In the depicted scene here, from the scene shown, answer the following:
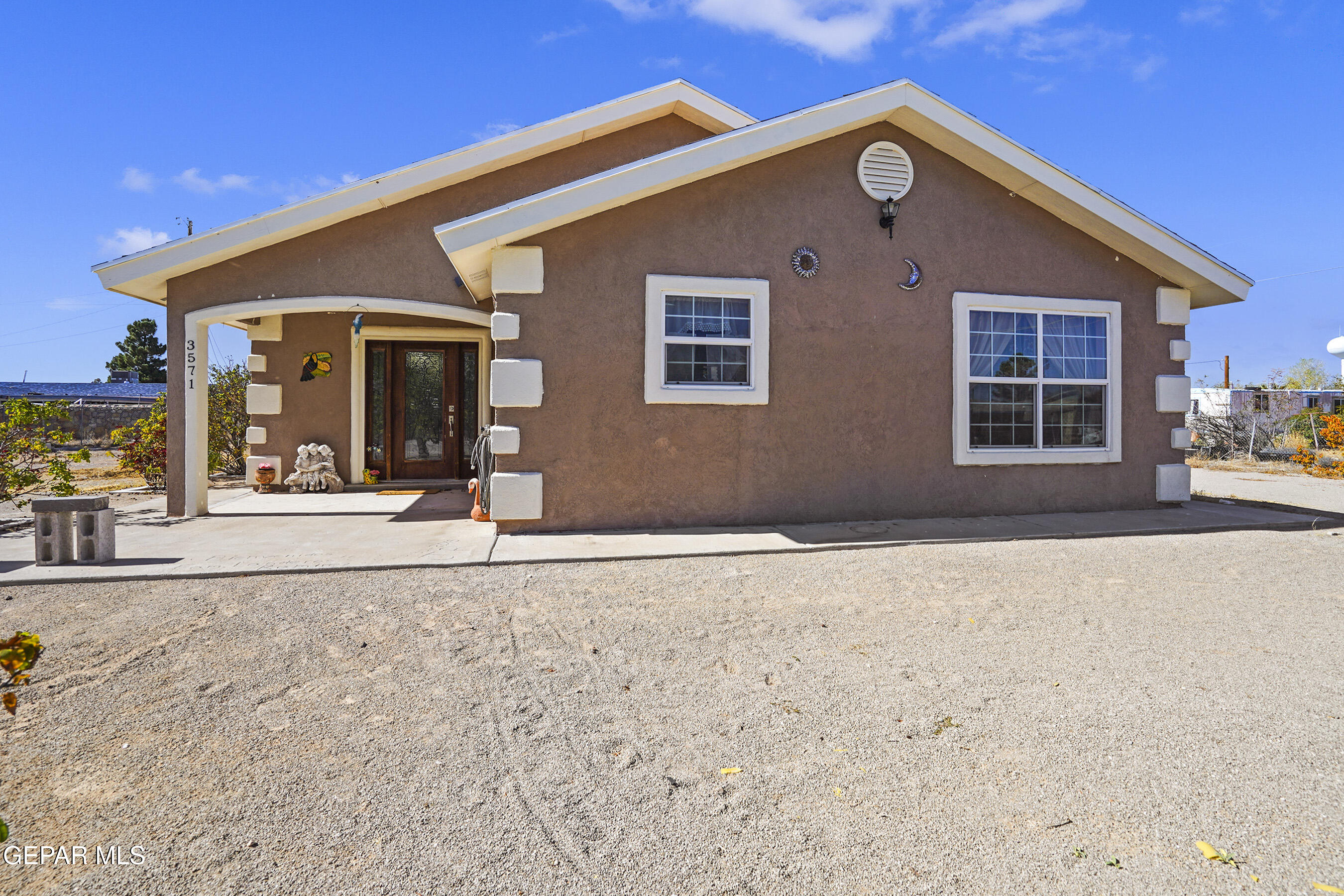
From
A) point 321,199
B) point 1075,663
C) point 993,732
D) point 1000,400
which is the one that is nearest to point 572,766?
point 993,732

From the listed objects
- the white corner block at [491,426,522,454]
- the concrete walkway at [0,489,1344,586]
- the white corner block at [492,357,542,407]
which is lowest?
the concrete walkway at [0,489,1344,586]

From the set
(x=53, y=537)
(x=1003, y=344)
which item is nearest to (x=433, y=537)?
(x=53, y=537)

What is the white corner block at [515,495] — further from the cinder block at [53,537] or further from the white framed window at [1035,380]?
the white framed window at [1035,380]

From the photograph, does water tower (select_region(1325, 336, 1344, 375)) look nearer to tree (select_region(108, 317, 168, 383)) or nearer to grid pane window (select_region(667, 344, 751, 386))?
grid pane window (select_region(667, 344, 751, 386))

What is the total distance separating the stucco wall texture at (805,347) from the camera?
6.78 meters

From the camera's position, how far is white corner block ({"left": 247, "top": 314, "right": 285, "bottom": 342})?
→ 10211mm

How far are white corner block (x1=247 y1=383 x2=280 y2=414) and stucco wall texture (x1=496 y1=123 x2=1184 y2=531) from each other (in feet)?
17.6

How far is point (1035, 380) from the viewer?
7.94 meters

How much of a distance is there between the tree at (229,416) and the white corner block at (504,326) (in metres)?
7.77

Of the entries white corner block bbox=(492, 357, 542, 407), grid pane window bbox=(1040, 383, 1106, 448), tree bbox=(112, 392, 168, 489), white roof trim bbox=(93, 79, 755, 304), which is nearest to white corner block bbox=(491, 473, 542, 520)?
white corner block bbox=(492, 357, 542, 407)

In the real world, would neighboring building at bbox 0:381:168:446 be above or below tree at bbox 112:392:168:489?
above

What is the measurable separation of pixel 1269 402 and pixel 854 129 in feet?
62.7

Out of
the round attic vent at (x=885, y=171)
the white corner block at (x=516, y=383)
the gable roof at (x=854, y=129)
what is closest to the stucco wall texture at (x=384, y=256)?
the gable roof at (x=854, y=129)

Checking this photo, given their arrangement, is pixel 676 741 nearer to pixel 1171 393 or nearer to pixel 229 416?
pixel 1171 393
